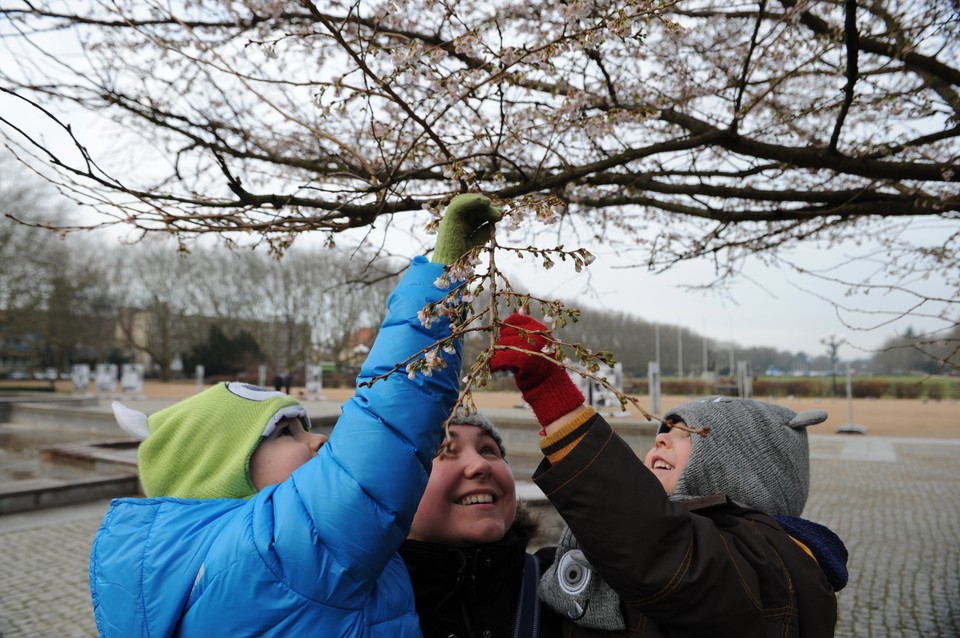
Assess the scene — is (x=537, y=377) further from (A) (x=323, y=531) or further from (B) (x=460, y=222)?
(A) (x=323, y=531)

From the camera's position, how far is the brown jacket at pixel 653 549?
1261mm

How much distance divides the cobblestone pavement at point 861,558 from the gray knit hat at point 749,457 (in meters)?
4.18

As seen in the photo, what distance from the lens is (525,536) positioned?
1971 millimetres

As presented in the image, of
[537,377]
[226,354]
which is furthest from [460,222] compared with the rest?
[226,354]

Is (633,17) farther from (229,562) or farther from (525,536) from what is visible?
(229,562)

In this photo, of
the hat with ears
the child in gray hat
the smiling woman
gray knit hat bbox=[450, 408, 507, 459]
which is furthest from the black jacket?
the hat with ears

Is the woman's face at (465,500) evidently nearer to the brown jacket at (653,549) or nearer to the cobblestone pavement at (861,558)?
the brown jacket at (653,549)

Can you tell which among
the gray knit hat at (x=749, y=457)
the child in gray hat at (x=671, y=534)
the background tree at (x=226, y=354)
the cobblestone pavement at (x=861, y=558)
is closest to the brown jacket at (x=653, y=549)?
the child in gray hat at (x=671, y=534)

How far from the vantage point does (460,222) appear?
4.25 ft

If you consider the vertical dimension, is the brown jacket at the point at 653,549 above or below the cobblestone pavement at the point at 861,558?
above

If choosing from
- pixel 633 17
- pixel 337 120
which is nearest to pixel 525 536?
pixel 633 17

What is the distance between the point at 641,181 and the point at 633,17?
1494 mm

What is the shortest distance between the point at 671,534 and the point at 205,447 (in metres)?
1.05

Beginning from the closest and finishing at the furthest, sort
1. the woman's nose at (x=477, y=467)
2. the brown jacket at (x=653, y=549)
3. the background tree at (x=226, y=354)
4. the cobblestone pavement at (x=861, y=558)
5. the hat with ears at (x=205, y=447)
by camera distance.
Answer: the brown jacket at (x=653, y=549)
the hat with ears at (x=205, y=447)
the woman's nose at (x=477, y=467)
the cobblestone pavement at (x=861, y=558)
the background tree at (x=226, y=354)
